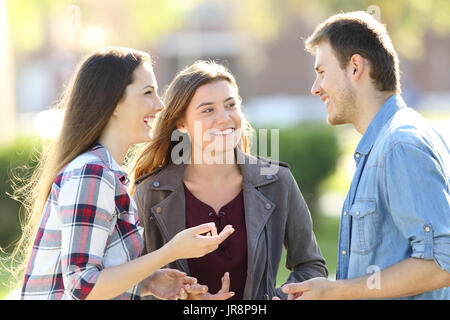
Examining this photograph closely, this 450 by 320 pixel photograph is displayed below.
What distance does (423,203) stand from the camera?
2490 millimetres

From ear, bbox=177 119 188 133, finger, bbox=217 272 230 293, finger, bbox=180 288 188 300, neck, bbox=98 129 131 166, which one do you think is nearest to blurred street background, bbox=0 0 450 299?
neck, bbox=98 129 131 166

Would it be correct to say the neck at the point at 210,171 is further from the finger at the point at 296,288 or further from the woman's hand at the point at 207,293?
the finger at the point at 296,288

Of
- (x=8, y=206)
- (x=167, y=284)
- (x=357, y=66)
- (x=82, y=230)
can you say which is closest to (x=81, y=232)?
(x=82, y=230)

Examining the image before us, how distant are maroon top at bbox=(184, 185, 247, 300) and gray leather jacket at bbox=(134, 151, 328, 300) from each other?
53 mm

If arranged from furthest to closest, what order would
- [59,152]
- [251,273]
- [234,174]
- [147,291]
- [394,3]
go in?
[394,3]
[234,174]
[251,273]
[147,291]
[59,152]

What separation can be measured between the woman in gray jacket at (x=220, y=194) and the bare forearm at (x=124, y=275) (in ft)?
2.79

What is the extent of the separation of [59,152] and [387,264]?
57.8 inches

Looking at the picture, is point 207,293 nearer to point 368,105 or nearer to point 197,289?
point 197,289

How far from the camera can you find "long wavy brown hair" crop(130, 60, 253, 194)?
11.8 ft

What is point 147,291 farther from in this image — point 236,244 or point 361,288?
point 361,288

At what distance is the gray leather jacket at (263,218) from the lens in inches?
136

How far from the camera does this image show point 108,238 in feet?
8.76

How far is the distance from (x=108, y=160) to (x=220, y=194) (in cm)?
101
